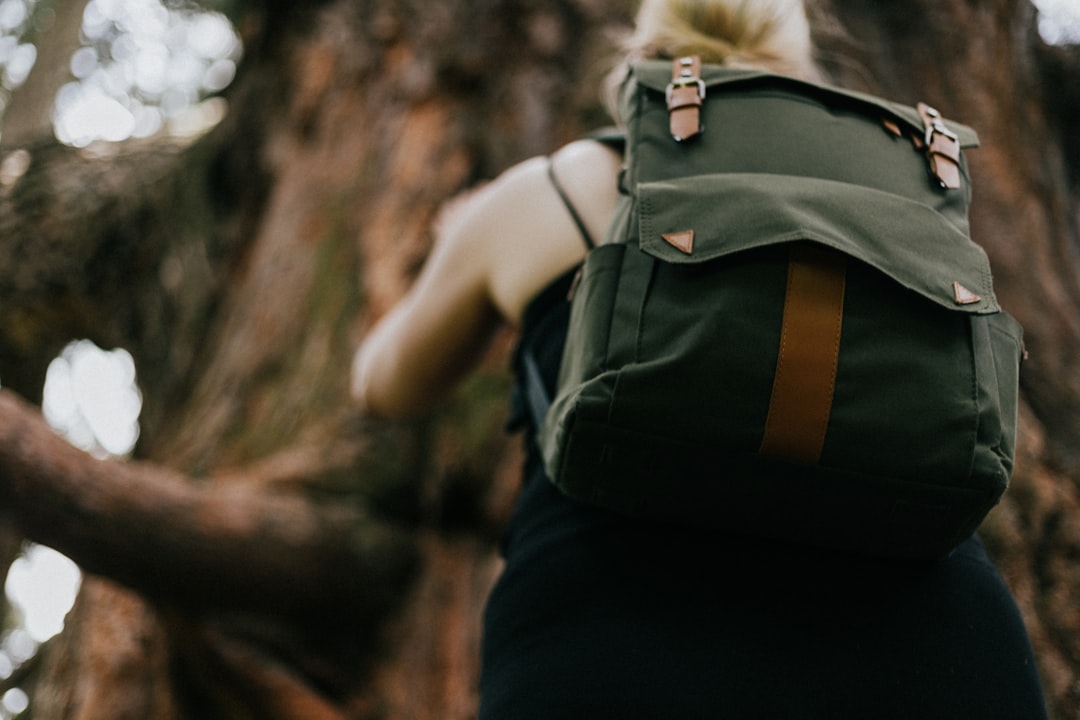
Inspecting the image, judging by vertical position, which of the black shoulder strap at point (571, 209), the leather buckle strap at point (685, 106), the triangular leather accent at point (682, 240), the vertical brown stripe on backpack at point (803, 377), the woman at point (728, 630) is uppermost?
the leather buckle strap at point (685, 106)

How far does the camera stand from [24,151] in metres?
3.23

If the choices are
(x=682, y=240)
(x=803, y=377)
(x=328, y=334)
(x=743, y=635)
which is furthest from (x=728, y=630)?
(x=328, y=334)

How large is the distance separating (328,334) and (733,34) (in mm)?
1646

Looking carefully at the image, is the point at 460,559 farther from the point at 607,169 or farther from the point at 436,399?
the point at 607,169

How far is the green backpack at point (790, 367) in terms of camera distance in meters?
1.06

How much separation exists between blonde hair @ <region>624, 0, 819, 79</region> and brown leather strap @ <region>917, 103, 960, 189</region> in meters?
0.32

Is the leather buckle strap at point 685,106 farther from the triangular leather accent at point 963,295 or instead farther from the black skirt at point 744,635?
the black skirt at point 744,635

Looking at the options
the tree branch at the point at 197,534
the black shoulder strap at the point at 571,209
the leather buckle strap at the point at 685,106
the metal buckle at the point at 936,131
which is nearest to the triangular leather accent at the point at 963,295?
the metal buckle at the point at 936,131

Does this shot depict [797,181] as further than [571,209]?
No

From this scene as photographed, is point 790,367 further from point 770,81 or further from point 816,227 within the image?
point 770,81

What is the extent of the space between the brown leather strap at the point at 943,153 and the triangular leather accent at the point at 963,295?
214 millimetres

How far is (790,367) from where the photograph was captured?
1057 mm

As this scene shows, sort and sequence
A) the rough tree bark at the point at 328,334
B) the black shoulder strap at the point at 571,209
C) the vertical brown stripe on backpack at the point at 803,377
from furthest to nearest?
the rough tree bark at the point at 328,334, the black shoulder strap at the point at 571,209, the vertical brown stripe on backpack at the point at 803,377

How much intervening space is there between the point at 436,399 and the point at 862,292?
0.97 m
